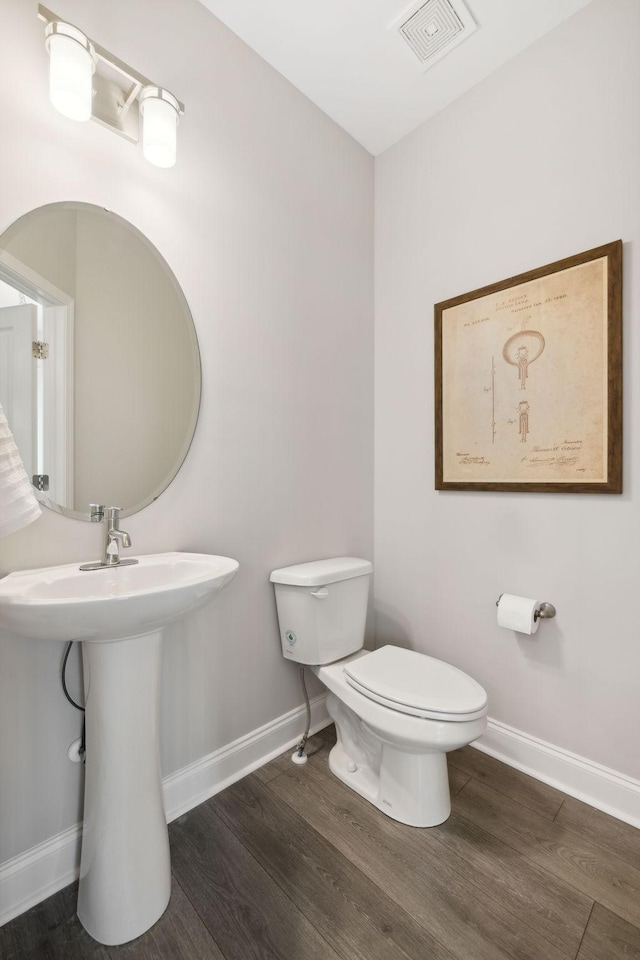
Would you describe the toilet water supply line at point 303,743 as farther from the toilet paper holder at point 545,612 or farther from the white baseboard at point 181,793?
the toilet paper holder at point 545,612

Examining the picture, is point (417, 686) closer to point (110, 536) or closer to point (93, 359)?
point (110, 536)

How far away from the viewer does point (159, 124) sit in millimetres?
1267

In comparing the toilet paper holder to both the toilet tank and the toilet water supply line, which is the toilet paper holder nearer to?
the toilet tank

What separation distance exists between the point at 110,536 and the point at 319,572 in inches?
28.5

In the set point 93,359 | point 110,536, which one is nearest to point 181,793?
point 110,536

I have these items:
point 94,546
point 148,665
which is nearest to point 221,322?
point 94,546

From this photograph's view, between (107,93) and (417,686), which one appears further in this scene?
(417,686)

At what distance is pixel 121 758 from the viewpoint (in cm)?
105

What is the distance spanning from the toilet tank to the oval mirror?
596mm

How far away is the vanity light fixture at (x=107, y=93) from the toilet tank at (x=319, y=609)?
4.48 ft

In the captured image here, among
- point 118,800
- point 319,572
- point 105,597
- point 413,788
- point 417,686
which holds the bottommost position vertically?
point 413,788

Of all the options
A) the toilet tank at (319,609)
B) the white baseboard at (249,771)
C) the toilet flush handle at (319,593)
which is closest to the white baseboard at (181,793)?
the white baseboard at (249,771)

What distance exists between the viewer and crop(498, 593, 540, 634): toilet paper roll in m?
1.54

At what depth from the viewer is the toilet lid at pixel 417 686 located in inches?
49.4
